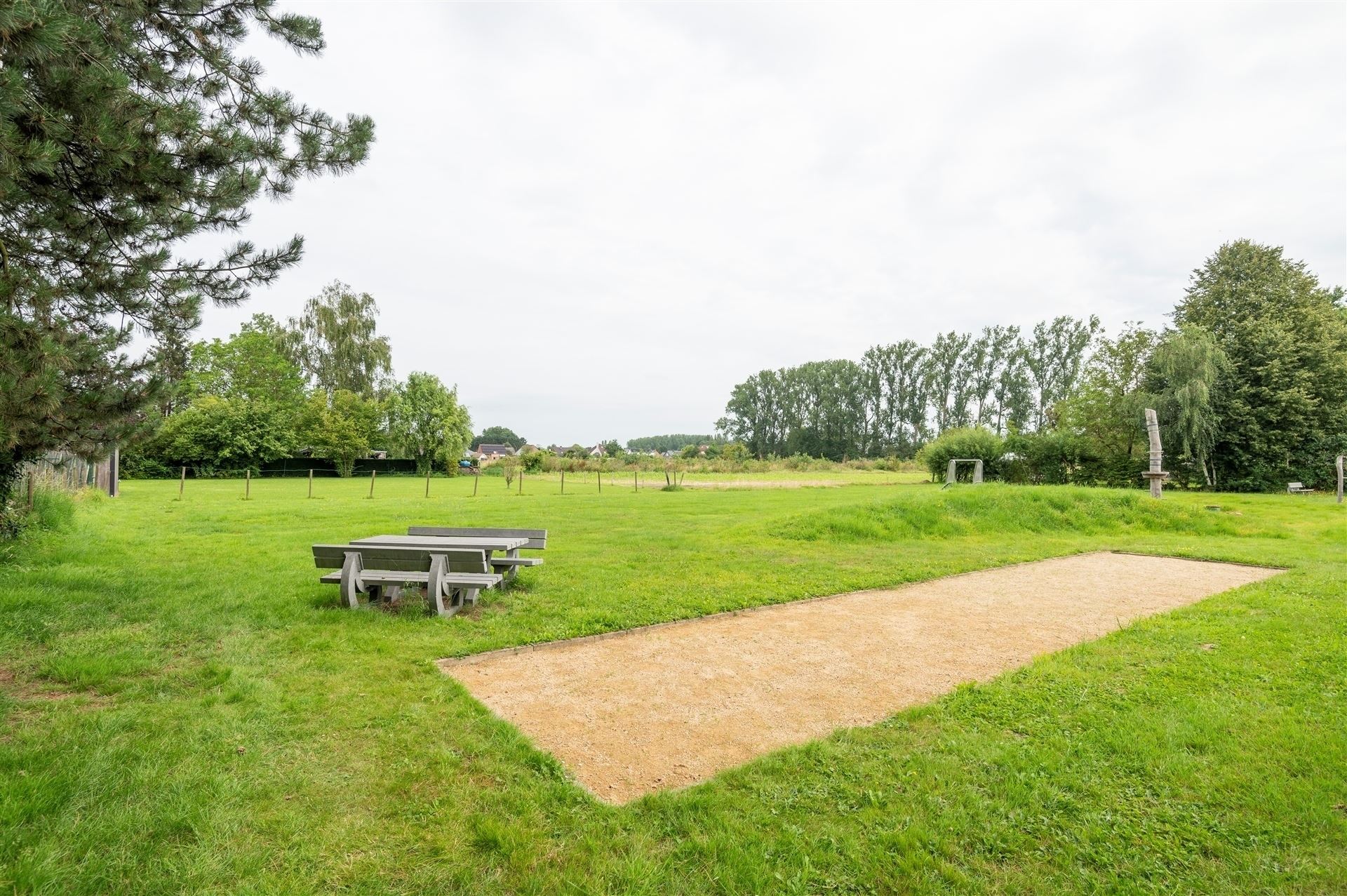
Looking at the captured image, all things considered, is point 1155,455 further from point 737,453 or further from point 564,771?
point 737,453

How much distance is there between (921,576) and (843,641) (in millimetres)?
3412

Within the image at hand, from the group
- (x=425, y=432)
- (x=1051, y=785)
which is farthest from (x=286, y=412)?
(x=1051, y=785)

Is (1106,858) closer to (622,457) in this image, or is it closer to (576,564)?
(576,564)

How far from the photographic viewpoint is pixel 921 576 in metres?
8.38

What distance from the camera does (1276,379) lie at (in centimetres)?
2516

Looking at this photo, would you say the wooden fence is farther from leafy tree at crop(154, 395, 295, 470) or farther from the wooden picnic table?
leafy tree at crop(154, 395, 295, 470)

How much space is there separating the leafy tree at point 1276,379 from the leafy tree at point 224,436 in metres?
51.1

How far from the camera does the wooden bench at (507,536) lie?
7.12m

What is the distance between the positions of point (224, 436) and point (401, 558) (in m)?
42.1

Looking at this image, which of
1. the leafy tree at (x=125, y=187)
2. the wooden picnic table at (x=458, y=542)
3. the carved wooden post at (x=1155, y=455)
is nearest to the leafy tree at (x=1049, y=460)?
the carved wooden post at (x=1155, y=455)

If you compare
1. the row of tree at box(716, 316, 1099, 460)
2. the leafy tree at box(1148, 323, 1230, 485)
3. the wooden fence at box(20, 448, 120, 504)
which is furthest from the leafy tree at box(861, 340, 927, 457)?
the wooden fence at box(20, 448, 120, 504)

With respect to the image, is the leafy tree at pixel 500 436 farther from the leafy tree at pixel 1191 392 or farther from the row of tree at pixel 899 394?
the leafy tree at pixel 1191 392

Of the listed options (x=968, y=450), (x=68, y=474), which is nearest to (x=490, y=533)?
(x=68, y=474)

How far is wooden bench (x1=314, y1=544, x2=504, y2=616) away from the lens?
5.87 m
